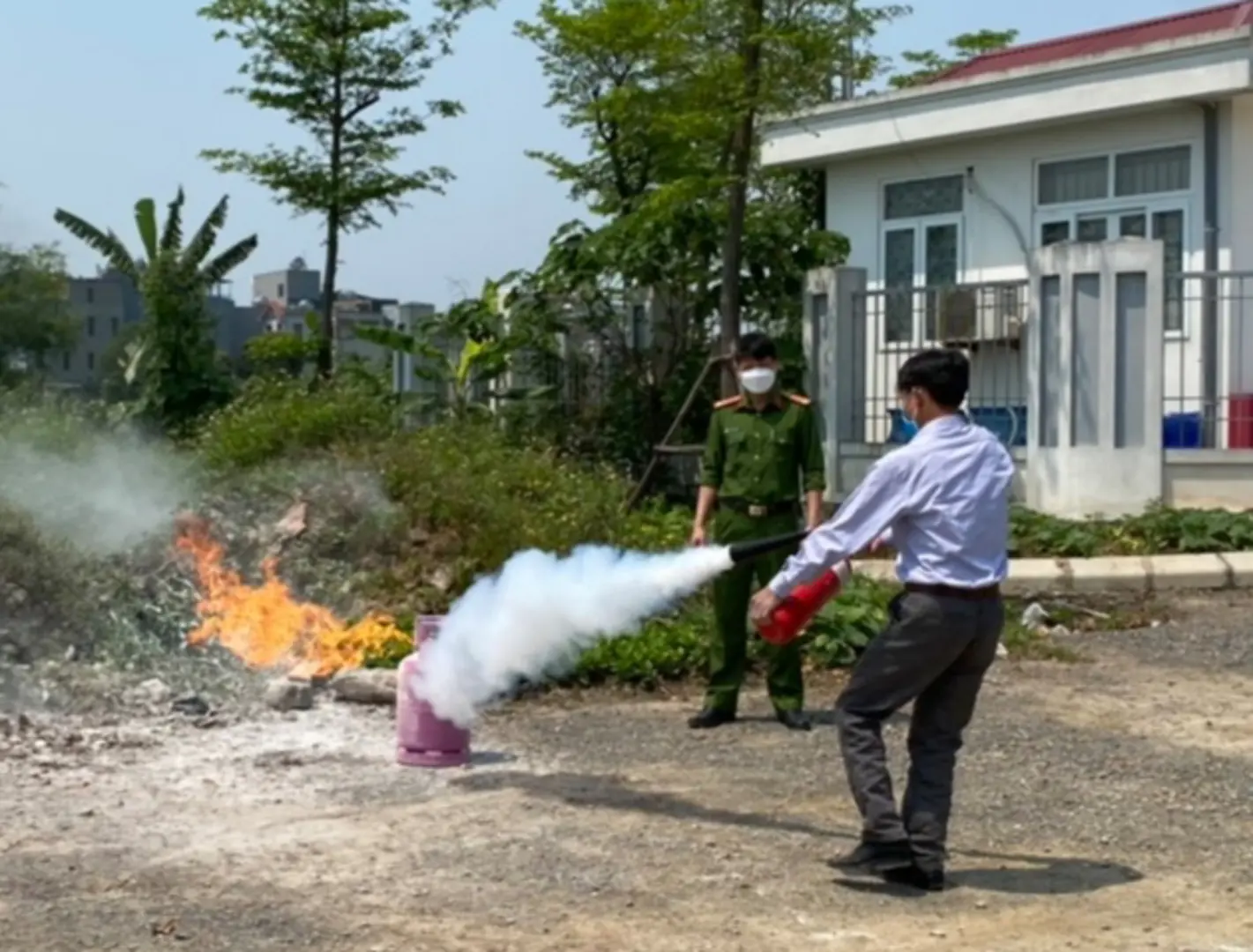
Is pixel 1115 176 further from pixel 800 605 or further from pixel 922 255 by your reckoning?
pixel 800 605

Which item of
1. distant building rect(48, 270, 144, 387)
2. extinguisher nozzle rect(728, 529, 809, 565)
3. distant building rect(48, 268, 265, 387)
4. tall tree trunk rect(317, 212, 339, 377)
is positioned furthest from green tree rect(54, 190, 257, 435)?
distant building rect(48, 270, 144, 387)

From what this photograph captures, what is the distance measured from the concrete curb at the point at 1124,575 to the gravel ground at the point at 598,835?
12.0 ft

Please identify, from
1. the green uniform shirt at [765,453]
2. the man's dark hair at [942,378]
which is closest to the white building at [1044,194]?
the green uniform shirt at [765,453]

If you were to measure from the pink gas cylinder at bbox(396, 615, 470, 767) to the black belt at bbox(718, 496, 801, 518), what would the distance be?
5.88ft

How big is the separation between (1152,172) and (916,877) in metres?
15.2

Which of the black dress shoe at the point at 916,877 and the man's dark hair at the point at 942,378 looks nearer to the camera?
the black dress shoe at the point at 916,877

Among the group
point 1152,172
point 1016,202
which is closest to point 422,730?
point 1152,172

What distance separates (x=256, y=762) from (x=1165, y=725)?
476 cm

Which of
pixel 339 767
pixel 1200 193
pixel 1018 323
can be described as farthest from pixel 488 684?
pixel 1200 193

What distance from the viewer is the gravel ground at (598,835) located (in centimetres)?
637

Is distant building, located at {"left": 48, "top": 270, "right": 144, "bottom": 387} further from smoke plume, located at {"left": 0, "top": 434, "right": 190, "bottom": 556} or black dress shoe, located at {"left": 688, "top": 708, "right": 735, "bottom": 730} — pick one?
black dress shoe, located at {"left": 688, "top": 708, "right": 735, "bottom": 730}

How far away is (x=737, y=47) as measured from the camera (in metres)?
19.2

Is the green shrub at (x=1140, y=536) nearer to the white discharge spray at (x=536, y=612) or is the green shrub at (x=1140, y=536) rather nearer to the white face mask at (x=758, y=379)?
the white face mask at (x=758, y=379)

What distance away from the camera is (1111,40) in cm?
2408
